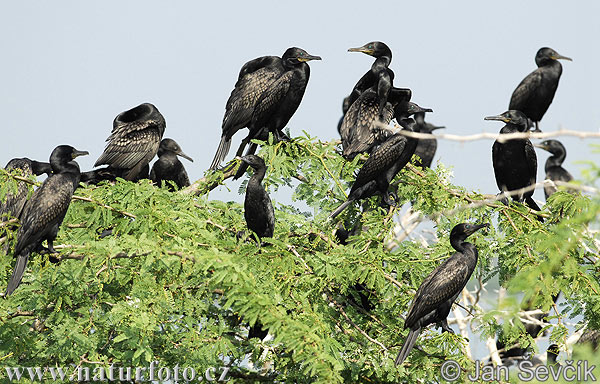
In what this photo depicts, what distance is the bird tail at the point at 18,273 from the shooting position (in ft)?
13.7

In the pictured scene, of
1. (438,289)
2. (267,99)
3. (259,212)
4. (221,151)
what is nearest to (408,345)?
(438,289)

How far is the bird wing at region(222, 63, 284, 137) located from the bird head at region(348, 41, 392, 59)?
2.46 ft

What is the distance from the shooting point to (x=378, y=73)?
614 centimetres

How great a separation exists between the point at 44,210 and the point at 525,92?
5.07 m

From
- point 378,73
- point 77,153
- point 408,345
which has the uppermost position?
point 378,73

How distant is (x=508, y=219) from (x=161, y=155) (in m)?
4.61

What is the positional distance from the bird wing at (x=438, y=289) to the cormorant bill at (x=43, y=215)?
216cm

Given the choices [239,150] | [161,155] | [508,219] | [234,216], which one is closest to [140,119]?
[161,155]

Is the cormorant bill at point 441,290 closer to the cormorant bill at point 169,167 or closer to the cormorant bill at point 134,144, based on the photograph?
the cormorant bill at point 134,144

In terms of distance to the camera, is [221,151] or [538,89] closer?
[221,151]

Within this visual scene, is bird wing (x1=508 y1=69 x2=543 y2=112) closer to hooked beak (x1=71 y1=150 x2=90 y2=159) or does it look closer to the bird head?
the bird head

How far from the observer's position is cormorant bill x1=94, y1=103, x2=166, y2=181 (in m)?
7.27

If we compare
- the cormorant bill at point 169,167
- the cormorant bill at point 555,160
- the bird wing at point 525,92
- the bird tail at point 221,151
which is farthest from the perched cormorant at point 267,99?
the cormorant bill at point 555,160

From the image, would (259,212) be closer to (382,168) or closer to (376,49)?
(382,168)
